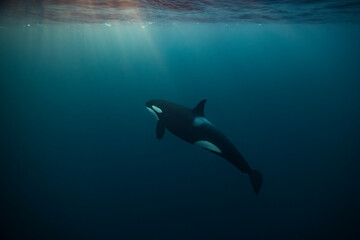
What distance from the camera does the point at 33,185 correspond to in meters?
12.9

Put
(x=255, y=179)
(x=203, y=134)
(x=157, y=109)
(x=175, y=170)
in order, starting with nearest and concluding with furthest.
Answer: (x=203, y=134)
(x=255, y=179)
(x=157, y=109)
(x=175, y=170)

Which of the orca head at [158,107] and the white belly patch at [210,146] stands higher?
the orca head at [158,107]

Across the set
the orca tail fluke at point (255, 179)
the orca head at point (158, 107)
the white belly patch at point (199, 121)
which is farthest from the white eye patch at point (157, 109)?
the orca tail fluke at point (255, 179)

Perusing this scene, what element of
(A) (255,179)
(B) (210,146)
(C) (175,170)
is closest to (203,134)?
(B) (210,146)

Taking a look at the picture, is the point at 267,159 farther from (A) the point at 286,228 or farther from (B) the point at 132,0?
(B) the point at 132,0

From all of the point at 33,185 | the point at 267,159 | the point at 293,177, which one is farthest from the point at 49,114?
the point at 293,177

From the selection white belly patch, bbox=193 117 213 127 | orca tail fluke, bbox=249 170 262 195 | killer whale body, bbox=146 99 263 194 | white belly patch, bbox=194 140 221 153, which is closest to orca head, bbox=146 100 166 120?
killer whale body, bbox=146 99 263 194

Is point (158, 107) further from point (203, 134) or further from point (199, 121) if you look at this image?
point (203, 134)

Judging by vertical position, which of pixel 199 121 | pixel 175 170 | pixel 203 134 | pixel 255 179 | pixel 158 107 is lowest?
pixel 175 170

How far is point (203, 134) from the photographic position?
19.1 ft

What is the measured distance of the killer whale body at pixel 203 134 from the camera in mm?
5712

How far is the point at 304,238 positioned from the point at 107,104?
22305mm

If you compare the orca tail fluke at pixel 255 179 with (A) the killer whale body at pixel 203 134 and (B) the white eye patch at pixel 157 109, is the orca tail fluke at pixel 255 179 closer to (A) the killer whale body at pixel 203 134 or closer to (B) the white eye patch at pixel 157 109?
(A) the killer whale body at pixel 203 134

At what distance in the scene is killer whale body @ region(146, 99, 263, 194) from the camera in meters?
5.71
